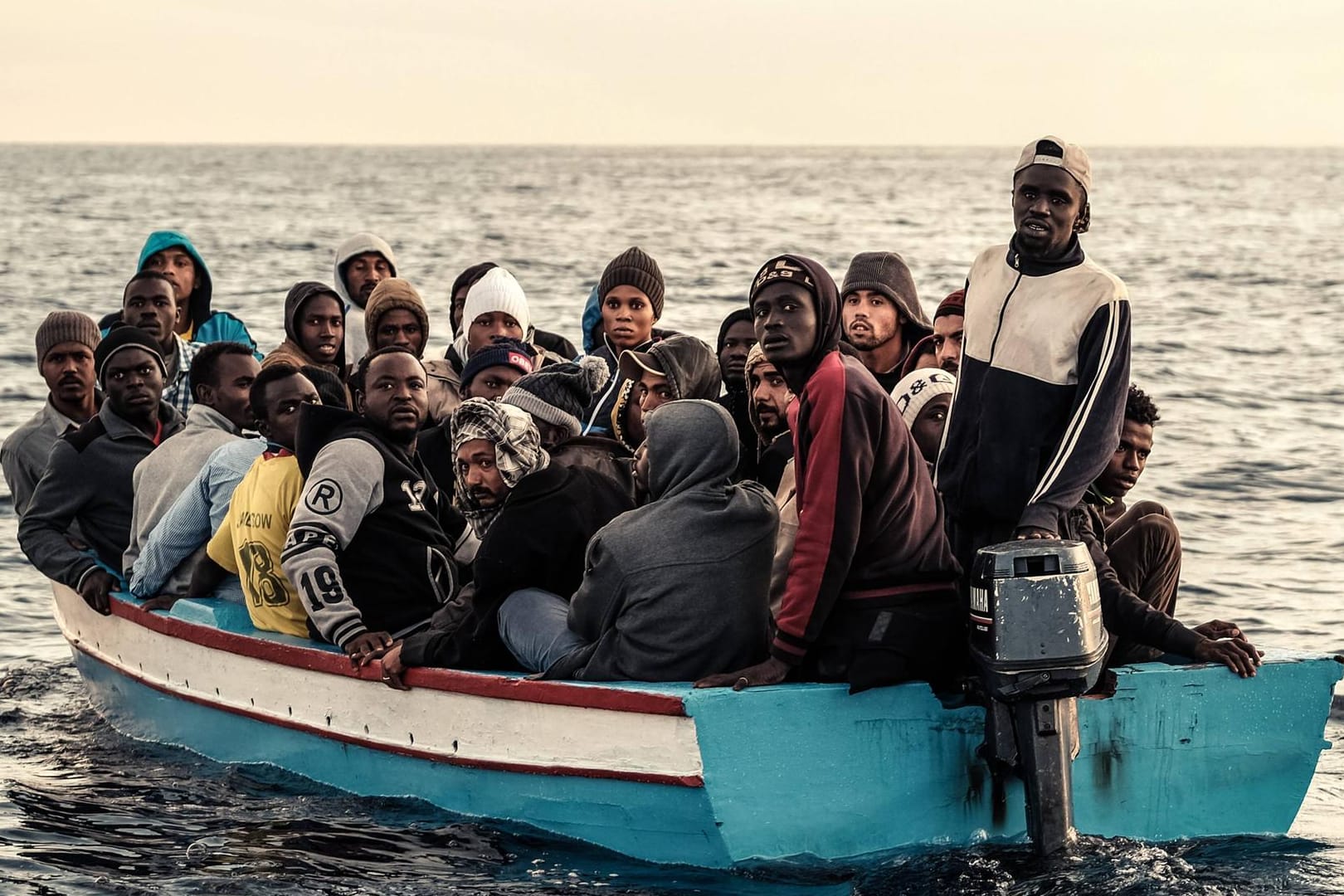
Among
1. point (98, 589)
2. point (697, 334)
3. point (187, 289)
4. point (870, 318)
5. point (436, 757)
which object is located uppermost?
point (870, 318)

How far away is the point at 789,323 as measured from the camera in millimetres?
4957

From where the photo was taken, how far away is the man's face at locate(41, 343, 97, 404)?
8.12m

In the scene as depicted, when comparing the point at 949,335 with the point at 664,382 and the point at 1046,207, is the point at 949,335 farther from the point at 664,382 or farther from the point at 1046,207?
the point at 1046,207

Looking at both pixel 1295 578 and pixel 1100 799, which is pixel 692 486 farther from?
pixel 1295 578

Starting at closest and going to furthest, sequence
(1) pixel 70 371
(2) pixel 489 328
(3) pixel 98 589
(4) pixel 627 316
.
Answer: (3) pixel 98 589 < (4) pixel 627 316 < (2) pixel 489 328 < (1) pixel 70 371

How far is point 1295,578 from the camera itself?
430 inches

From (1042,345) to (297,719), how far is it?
10.2 ft

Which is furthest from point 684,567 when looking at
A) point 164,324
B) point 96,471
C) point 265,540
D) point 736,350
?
point 164,324

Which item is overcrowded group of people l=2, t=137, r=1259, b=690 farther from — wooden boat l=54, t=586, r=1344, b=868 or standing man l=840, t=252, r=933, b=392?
wooden boat l=54, t=586, r=1344, b=868

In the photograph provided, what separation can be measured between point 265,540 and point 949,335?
265cm

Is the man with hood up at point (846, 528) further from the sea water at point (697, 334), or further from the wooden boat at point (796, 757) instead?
the sea water at point (697, 334)

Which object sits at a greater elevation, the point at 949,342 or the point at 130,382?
the point at 949,342

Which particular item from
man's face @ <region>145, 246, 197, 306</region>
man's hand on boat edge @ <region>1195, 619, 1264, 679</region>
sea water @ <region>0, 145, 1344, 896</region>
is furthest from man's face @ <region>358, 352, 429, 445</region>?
man's face @ <region>145, 246, 197, 306</region>

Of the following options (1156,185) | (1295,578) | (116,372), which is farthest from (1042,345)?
(1156,185)
